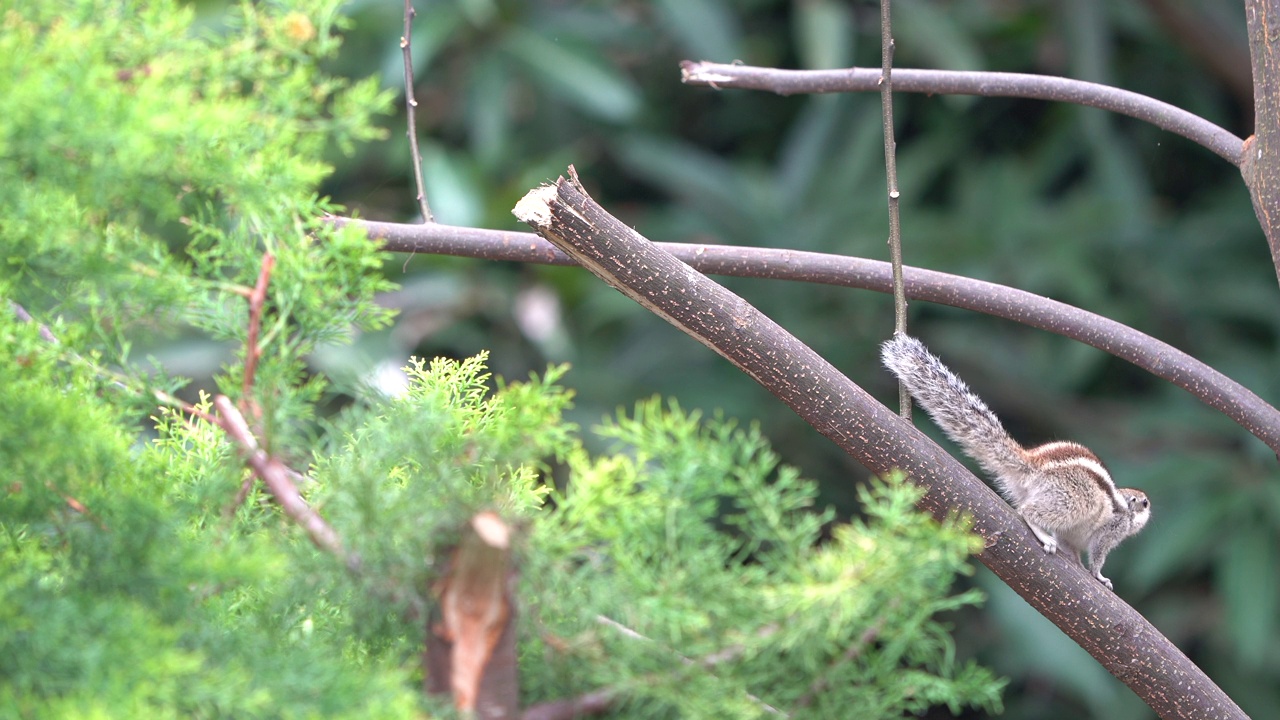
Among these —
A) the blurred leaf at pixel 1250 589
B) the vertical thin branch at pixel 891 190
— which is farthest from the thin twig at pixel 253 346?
the blurred leaf at pixel 1250 589

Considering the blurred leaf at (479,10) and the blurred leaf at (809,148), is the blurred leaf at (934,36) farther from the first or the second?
the blurred leaf at (479,10)

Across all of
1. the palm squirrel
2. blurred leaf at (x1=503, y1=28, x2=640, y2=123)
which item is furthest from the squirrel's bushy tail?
blurred leaf at (x1=503, y1=28, x2=640, y2=123)

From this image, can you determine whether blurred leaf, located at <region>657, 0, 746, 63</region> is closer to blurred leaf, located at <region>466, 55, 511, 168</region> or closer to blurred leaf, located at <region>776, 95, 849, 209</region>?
blurred leaf, located at <region>776, 95, 849, 209</region>

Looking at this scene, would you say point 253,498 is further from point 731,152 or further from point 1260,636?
point 731,152

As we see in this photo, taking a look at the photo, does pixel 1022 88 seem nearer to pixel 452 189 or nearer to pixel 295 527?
pixel 295 527

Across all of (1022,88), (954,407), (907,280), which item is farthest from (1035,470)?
(1022,88)

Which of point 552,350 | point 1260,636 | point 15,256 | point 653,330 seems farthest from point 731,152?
point 15,256

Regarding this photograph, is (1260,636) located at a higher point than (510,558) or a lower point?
higher
